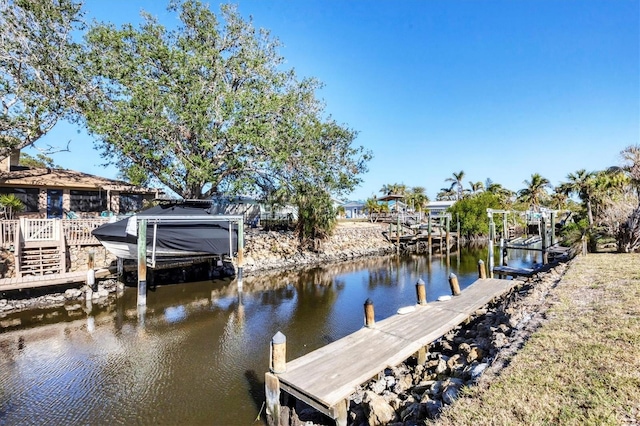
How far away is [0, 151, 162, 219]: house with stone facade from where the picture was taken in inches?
689

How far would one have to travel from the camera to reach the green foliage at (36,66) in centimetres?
1427

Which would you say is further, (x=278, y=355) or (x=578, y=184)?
(x=578, y=184)

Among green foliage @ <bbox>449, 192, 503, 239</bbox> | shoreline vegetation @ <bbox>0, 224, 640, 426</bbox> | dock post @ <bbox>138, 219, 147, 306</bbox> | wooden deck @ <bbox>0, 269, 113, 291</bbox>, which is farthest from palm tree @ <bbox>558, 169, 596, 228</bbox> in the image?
wooden deck @ <bbox>0, 269, 113, 291</bbox>

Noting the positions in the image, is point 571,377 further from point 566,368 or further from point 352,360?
point 352,360

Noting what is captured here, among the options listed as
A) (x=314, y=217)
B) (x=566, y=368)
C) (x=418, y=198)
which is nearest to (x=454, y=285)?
(x=566, y=368)

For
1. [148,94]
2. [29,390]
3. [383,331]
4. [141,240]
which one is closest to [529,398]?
[383,331]

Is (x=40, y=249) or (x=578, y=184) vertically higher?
(x=578, y=184)

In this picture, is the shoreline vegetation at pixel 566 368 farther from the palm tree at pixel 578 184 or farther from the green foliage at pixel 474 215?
the green foliage at pixel 474 215

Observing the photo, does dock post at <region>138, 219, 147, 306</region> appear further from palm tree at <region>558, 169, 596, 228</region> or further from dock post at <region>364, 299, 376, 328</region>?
palm tree at <region>558, 169, 596, 228</region>

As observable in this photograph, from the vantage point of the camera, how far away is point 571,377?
3.47m

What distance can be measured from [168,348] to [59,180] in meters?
16.8

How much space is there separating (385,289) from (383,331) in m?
7.87

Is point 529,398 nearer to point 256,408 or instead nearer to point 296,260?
point 256,408

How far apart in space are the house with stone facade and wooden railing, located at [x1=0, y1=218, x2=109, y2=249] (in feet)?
16.5
